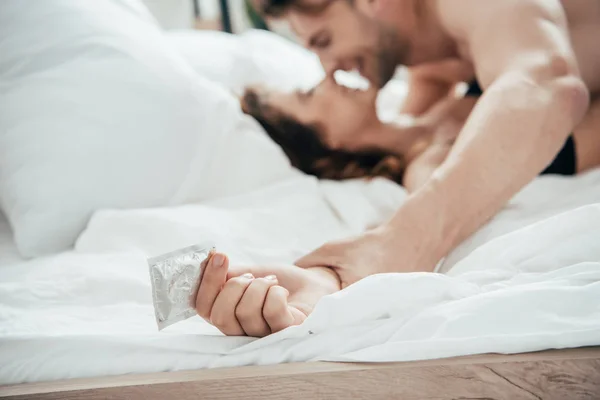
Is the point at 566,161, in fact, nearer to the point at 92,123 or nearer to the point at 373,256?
the point at 373,256

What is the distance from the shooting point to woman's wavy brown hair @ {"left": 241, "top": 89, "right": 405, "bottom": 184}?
1.28 m

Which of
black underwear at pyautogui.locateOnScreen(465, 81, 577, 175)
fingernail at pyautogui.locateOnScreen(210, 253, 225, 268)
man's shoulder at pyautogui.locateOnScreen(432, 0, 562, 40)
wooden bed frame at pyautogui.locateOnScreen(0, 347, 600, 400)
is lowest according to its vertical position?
black underwear at pyautogui.locateOnScreen(465, 81, 577, 175)

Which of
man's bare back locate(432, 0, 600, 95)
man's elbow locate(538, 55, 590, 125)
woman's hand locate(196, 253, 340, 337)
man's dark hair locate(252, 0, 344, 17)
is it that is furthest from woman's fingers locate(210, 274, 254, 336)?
man's dark hair locate(252, 0, 344, 17)

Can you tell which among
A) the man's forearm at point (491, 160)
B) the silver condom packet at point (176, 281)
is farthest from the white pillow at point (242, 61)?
the silver condom packet at point (176, 281)

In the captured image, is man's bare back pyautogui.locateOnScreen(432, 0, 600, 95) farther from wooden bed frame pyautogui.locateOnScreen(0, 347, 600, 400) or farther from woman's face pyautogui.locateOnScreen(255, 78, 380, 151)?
wooden bed frame pyautogui.locateOnScreen(0, 347, 600, 400)

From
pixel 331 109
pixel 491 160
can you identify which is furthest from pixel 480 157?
pixel 331 109

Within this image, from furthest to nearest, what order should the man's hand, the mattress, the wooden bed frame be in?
1. the mattress
2. the man's hand
3. the wooden bed frame

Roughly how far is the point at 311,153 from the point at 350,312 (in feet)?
2.48

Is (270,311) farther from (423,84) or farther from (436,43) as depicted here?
(423,84)

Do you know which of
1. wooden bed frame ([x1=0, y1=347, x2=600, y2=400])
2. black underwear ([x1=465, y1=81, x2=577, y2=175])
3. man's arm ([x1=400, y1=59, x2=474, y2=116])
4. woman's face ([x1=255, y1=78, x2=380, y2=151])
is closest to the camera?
wooden bed frame ([x1=0, y1=347, x2=600, y2=400])

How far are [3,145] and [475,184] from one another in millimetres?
733

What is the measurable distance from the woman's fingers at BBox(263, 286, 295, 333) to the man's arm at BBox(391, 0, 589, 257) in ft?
0.96

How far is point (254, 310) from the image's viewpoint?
57 cm

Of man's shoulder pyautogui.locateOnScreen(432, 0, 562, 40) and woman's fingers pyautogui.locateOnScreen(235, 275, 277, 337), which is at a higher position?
man's shoulder pyautogui.locateOnScreen(432, 0, 562, 40)
